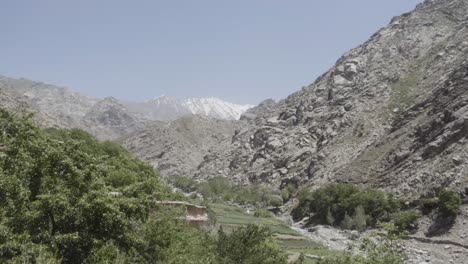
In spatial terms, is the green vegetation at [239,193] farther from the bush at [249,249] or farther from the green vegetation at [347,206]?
the bush at [249,249]

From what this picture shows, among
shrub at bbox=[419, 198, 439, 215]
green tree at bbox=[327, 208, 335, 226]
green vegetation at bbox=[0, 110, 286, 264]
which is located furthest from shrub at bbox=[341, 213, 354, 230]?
green vegetation at bbox=[0, 110, 286, 264]

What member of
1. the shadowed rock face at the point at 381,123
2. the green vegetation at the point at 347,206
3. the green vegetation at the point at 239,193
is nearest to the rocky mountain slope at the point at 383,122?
the shadowed rock face at the point at 381,123

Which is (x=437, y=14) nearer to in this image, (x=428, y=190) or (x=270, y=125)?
(x=270, y=125)

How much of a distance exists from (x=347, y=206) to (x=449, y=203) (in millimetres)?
20660

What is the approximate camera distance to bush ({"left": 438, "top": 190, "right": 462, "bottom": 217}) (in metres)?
60.9

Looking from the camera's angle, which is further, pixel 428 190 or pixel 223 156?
pixel 223 156

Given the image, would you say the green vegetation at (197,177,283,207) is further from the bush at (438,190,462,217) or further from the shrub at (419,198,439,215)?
the bush at (438,190,462,217)

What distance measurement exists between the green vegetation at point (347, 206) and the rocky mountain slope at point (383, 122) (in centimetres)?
513

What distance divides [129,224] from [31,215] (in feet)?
12.3

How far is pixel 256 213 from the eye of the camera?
9431cm

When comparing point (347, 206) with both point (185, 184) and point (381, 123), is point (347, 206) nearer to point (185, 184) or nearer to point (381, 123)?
point (381, 123)

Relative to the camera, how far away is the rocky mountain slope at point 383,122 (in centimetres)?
8325

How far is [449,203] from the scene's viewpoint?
202ft

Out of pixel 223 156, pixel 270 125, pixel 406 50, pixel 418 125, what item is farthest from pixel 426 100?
pixel 223 156
